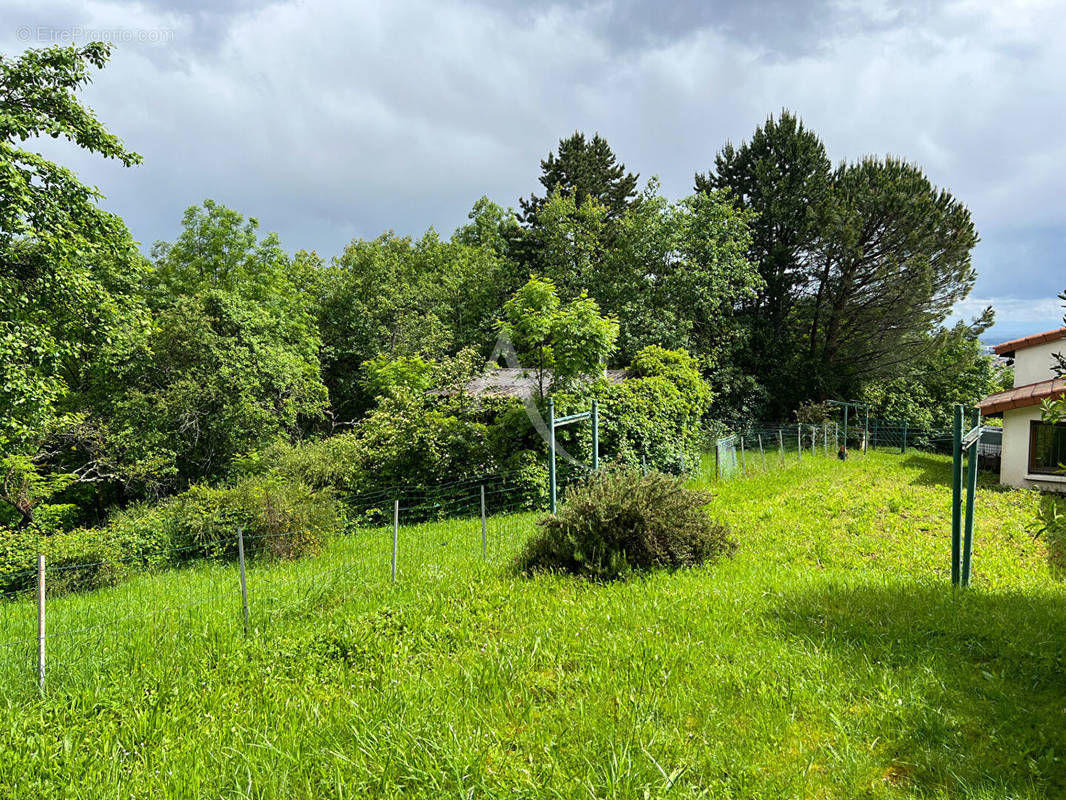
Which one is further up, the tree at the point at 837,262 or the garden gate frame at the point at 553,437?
the tree at the point at 837,262

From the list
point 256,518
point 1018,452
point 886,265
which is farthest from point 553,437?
point 886,265

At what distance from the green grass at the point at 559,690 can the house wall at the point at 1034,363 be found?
1293cm

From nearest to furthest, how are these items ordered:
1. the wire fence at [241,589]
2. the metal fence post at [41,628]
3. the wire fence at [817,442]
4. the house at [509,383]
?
the metal fence post at [41,628] < the wire fence at [241,589] < the house at [509,383] < the wire fence at [817,442]

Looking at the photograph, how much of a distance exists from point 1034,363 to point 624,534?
1711cm

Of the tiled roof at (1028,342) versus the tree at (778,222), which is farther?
the tree at (778,222)

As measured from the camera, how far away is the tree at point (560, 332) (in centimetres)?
1055

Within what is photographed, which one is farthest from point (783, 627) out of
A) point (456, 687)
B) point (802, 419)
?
point (802, 419)

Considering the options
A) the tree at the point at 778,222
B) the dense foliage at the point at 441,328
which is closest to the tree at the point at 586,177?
the dense foliage at the point at 441,328

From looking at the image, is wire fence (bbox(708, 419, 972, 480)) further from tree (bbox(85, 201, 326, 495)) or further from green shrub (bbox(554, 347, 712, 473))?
tree (bbox(85, 201, 326, 495))

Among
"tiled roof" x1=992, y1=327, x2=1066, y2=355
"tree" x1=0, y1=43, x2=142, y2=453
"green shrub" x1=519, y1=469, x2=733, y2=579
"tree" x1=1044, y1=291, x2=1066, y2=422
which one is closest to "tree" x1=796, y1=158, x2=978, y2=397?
"tiled roof" x1=992, y1=327, x2=1066, y2=355

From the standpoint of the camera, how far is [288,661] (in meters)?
4.11

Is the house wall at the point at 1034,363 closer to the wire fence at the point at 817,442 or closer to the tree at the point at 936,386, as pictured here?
the wire fence at the point at 817,442

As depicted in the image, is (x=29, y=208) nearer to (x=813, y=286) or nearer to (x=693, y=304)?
(x=693, y=304)

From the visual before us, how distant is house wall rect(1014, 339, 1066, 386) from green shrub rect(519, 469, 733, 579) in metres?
15.4
